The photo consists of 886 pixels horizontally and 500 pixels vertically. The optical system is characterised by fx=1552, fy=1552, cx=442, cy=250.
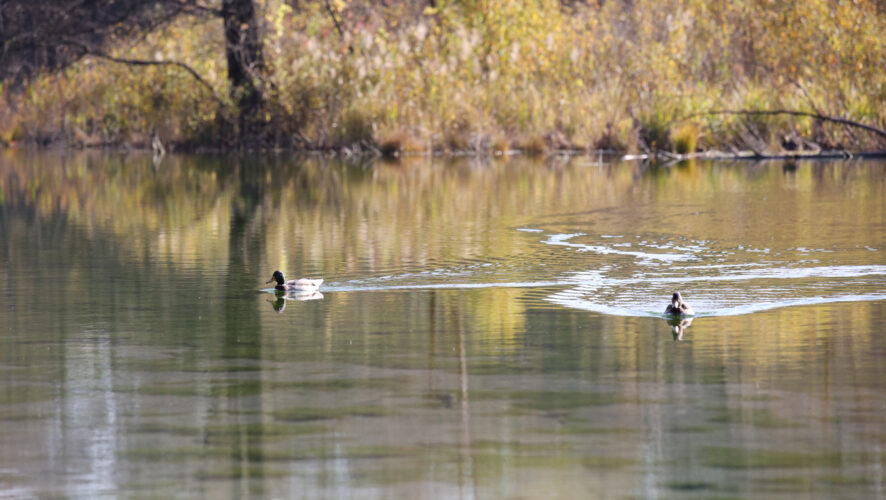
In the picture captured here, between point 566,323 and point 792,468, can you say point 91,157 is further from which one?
point 792,468

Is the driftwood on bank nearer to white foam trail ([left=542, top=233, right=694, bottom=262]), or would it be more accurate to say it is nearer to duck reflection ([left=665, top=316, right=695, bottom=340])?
white foam trail ([left=542, top=233, right=694, bottom=262])

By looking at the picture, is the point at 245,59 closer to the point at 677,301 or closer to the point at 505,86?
the point at 505,86

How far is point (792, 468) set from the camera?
183 inches

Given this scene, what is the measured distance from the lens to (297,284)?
8461 mm

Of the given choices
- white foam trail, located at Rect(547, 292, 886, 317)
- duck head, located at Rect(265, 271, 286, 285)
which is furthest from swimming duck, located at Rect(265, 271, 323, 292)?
white foam trail, located at Rect(547, 292, 886, 317)

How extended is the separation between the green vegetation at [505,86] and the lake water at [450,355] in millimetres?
8393

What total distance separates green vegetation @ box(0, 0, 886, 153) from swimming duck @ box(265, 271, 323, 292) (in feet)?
40.8

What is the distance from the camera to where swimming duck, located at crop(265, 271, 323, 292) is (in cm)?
847

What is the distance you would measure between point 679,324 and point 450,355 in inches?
52.2

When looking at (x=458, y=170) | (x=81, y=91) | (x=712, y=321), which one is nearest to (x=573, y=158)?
(x=458, y=170)

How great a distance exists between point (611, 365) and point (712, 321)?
4.30ft

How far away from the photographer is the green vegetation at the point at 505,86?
21656 millimetres

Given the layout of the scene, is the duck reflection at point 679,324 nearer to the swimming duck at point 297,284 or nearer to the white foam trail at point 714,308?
the white foam trail at point 714,308

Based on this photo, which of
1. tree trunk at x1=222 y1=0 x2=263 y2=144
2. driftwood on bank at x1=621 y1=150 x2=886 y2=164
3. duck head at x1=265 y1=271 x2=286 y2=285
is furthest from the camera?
tree trunk at x1=222 y1=0 x2=263 y2=144
